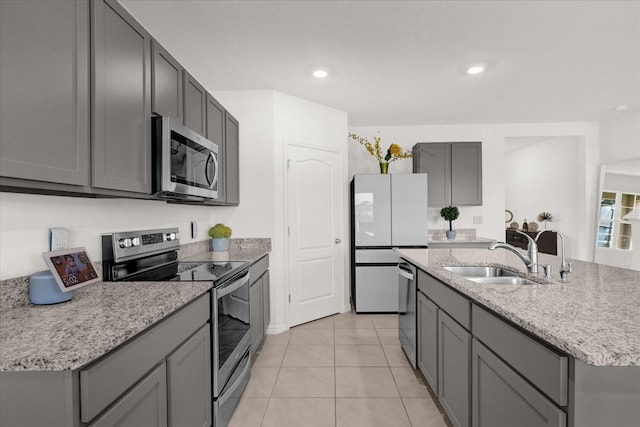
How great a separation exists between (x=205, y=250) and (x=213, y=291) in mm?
1510

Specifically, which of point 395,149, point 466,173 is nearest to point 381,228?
point 395,149

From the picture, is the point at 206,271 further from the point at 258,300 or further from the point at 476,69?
the point at 476,69

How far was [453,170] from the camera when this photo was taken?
4543 millimetres

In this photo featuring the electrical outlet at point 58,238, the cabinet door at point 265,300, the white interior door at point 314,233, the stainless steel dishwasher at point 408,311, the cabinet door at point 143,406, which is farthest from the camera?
the white interior door at point 314,233

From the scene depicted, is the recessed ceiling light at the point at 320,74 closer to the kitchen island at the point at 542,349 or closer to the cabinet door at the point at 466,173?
the kitchen island at the point at 542,349

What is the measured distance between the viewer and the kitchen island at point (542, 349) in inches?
34.5

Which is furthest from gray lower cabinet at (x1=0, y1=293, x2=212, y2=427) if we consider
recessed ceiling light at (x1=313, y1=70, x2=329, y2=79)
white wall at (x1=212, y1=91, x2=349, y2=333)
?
recessed ceiling light at (x1=313, y1=70, x2=329, y2=79)

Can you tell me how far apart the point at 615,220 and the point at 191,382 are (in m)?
5.76

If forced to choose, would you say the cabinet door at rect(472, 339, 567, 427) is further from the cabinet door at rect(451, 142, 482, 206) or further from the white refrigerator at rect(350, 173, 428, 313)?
the cabinet door at rect(451, 142, 482, 206)

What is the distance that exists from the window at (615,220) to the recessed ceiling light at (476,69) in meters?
3.31

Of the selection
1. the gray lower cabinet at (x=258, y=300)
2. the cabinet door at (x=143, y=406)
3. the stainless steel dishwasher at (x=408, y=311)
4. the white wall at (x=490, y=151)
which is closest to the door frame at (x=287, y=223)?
the gray lower cabinet at (x=258, y=300)

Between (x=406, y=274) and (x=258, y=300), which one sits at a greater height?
(x=406, y=274)

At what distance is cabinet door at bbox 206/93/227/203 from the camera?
2588mm

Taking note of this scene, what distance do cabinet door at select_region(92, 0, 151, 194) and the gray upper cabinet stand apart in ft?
12.2
